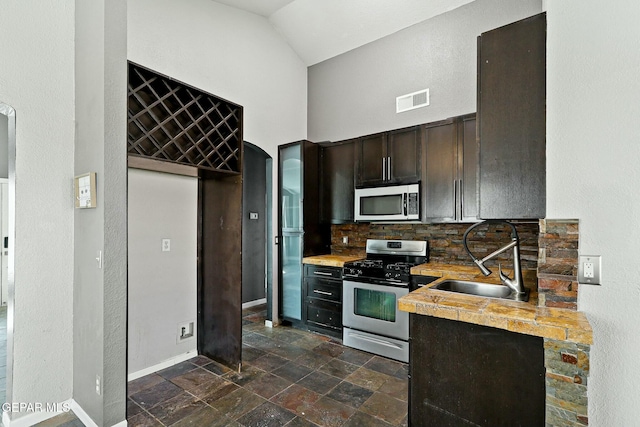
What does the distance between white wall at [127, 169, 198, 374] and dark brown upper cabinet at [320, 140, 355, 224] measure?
171cm

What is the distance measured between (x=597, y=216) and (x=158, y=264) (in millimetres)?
3225

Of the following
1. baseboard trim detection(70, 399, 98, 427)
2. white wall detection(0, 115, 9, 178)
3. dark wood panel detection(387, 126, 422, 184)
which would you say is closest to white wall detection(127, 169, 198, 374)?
baseboard trim detection(70, 399, 98, 427)

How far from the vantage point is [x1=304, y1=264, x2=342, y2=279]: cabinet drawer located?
3760 millimetres

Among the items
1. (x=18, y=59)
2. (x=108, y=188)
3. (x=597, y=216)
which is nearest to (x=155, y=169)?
(x=108, y=188)

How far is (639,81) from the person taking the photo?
4.62ft

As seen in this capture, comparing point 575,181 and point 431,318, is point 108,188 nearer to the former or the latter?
point 431,318

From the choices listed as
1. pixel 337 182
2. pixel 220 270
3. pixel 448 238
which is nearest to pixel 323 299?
pixel 220 270

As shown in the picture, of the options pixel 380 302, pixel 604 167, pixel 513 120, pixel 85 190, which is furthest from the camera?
pixel 380 302

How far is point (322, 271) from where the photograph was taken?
3885 mm

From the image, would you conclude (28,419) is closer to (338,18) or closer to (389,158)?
(389,158)

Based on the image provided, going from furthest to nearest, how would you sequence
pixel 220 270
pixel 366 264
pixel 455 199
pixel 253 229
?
pixel 253 229, pixel 366 264, pixel 455 199, pixel 220 270

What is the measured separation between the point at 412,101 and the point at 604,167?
2.59m

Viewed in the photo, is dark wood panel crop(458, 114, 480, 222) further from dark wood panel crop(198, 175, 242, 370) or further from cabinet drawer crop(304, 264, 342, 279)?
dark wood panel crop(198, 175, 242, 370)

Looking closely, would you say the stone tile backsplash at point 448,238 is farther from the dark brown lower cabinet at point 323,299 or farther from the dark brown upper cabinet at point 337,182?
the dark brown lower cabinet at point 323,299
